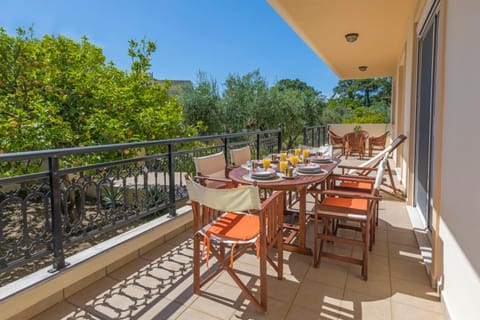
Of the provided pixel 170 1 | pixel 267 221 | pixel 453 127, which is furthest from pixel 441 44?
pixel 170 1

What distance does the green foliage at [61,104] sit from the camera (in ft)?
12.3

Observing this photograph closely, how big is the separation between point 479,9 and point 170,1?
11888 millimetres

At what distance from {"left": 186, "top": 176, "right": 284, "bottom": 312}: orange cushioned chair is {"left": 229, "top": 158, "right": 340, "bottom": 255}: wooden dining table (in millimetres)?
210

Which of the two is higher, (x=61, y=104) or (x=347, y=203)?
(x=61, y=104)

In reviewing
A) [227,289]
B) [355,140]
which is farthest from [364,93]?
[227,289]

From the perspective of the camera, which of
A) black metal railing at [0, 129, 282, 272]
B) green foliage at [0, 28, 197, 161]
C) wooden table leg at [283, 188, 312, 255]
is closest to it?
black metal railing at [0, 129, 282, 272]

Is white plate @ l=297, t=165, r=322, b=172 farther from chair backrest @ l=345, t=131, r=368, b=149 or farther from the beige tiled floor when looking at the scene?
chair backrest @ l=345, t=131, r=368, b=149

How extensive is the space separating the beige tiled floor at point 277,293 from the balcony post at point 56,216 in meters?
0.28

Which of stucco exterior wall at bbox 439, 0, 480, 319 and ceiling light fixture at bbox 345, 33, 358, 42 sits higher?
ceiling light fixture at bbox 345, 33, 358, 42

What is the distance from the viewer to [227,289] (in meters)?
2.04

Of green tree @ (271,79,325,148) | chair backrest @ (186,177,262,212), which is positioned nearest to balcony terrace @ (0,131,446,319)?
chair backrest @ (186,177,262,212)

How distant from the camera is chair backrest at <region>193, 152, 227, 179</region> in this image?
9.09 feet

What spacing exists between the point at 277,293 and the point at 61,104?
419cm

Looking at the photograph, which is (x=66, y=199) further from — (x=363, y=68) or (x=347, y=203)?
(x=363, y=68)
